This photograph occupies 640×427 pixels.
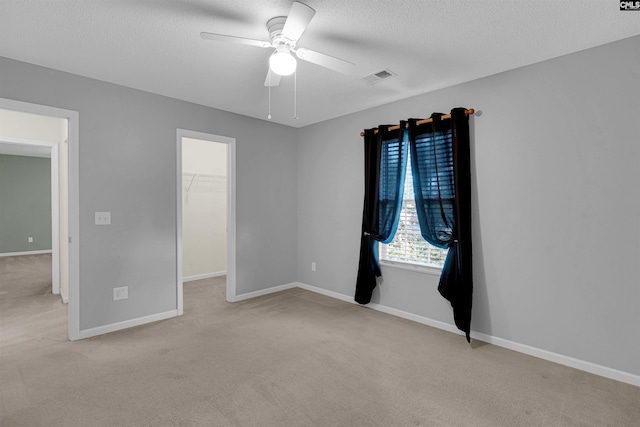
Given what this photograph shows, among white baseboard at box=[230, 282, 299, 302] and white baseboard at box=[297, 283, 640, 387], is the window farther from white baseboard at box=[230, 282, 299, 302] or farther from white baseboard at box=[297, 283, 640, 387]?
white baseboard at box=[230, 282, 299, 302]

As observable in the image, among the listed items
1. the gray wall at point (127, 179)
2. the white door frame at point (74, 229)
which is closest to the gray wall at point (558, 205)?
the gray wall at point (127, 179)

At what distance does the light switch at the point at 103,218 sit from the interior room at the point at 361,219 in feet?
0.04

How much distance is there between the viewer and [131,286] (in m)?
3.40

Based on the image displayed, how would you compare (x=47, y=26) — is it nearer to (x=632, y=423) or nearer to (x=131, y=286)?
(x=131, y=286)

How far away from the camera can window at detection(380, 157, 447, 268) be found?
351 centimetres

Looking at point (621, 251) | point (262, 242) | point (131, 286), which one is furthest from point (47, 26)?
point (621, 251)

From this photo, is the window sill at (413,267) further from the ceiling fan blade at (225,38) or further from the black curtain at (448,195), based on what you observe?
the ceiling fan blade at (225,38)

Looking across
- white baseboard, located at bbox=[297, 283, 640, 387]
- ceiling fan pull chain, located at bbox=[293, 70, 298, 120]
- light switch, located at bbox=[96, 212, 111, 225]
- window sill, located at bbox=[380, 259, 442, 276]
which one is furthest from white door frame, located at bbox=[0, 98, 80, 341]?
window sill, located at bbox=[380, 259, 442, 276]

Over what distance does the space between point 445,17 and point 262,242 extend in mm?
3408

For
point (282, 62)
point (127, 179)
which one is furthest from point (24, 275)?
point (282, 62)

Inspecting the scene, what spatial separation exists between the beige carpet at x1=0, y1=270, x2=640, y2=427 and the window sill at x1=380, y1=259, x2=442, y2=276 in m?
0.59

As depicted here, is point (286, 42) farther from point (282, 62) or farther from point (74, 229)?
point (74, 229)

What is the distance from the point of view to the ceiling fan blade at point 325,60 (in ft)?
7.13

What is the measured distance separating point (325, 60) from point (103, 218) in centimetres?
261
